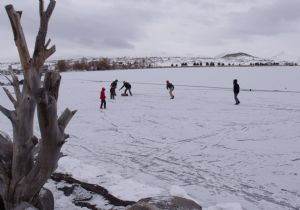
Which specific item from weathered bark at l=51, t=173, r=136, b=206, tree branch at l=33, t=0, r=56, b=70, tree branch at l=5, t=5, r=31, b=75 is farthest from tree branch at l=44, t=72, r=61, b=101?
weathered bark at l=51, t=173, r=136, b=206

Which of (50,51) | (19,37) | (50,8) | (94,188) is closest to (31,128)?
(50,51)

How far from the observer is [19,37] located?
6.01 meters

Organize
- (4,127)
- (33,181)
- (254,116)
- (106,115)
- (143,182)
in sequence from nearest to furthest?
(33,181) → (143,182) → (4,127) → (254,116) → (106,115)

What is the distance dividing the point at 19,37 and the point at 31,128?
1449 mm

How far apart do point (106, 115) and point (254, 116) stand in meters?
6.56

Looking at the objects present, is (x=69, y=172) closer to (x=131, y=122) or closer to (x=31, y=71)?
(x=31, y=71)

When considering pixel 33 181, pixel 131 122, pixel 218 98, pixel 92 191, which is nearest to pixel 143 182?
pixel 92 191

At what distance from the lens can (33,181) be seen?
6.70m

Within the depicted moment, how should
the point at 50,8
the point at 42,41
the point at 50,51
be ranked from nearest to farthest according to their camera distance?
the point at 50,8, the point at 42,41, the point at 50,51

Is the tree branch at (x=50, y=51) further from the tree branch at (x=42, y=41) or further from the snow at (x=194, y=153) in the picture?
A: the snow at (x=194, y=153)

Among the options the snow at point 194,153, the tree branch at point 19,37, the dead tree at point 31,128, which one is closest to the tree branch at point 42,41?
the dead tree at point 31,128

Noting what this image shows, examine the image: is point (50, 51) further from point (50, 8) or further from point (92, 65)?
point (92, 65)

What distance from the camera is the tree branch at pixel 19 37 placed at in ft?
19.4

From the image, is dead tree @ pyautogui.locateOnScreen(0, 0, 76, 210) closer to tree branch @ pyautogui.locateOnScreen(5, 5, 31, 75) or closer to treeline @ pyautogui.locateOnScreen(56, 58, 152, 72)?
tree branch @ pyautogui.locateOnScreen(5, 5, 31, 75)
